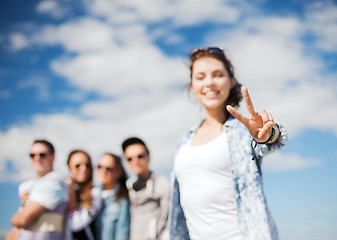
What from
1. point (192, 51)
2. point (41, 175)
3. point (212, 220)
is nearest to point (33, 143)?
point (41, 175)

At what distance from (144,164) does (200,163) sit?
1872 mm

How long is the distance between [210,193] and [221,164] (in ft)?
0.81

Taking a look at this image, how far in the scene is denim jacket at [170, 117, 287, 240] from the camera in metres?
2.29

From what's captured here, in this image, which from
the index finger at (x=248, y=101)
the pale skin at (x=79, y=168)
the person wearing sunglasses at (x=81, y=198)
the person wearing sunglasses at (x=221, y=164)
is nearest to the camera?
the index finger at (x=248, y=101)

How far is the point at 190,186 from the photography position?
2.73 meters

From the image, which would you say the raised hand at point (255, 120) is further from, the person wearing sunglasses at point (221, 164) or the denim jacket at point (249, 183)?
the denim jacket at point (249, 183)

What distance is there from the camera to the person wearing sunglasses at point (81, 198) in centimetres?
427

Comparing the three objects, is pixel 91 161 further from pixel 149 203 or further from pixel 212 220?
pixel 212 220

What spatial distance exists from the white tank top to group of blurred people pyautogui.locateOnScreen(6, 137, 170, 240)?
141 cm

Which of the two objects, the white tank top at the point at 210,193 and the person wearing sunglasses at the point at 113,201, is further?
the person wearing sunglasses at the point at 113,201

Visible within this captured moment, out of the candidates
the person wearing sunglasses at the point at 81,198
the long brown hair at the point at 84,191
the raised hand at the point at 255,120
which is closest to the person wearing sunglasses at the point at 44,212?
the person wearing sunglasses at the point at 81,198

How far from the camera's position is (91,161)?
506 centimetres

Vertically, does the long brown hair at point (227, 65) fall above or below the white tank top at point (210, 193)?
above

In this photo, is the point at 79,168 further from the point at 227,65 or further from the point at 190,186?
the point at 227,65
